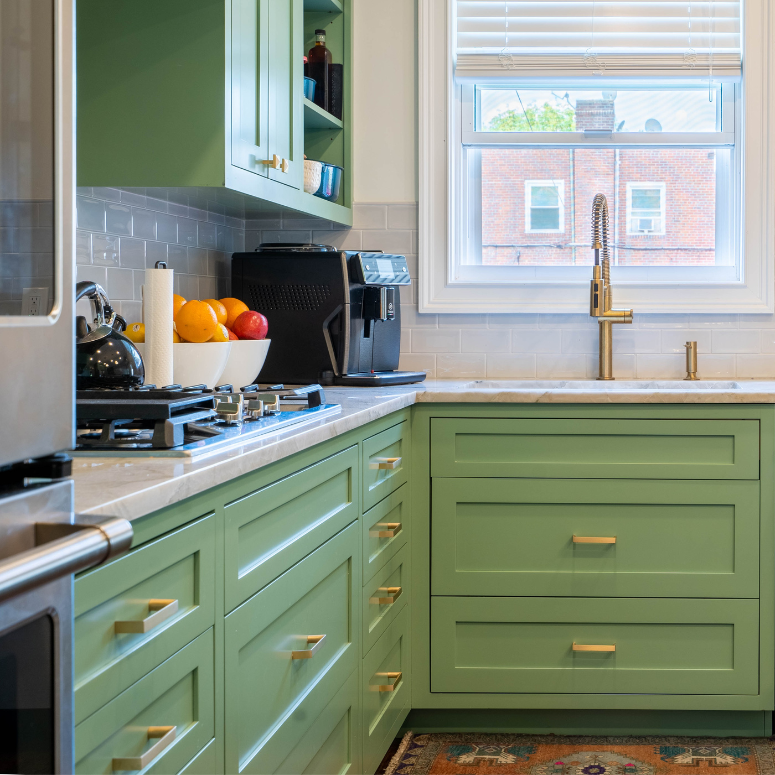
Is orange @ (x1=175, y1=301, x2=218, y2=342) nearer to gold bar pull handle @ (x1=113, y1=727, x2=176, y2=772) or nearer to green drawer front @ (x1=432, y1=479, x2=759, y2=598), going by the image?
green drawer front @ (x1=432, y1=479, x2=759, y2=598)

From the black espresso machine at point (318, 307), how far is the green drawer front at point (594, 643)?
0.71 metres

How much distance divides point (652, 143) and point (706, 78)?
0.87ft

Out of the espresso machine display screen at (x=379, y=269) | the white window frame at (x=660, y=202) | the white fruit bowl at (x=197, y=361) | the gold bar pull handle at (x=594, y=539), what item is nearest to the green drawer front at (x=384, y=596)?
the gold bar pull handle at (x=594, y=539)

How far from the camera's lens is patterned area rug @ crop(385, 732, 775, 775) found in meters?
2.28

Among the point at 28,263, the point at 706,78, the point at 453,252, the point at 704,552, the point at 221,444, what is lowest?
the point at 704,552

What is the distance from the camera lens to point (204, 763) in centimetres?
112

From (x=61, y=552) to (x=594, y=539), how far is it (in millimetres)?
1934

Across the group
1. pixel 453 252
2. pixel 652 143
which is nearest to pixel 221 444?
pixel 453 252

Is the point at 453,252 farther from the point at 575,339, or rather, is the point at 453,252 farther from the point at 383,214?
the point at 575,339

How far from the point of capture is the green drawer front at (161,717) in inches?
34.5

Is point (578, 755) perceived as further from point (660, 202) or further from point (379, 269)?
point (660, 202)

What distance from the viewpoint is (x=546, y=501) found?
7.93 ft

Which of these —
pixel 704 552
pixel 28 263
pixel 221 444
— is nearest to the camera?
pixel 28 263

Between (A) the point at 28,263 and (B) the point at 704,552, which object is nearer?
(A) the point at 28,263
